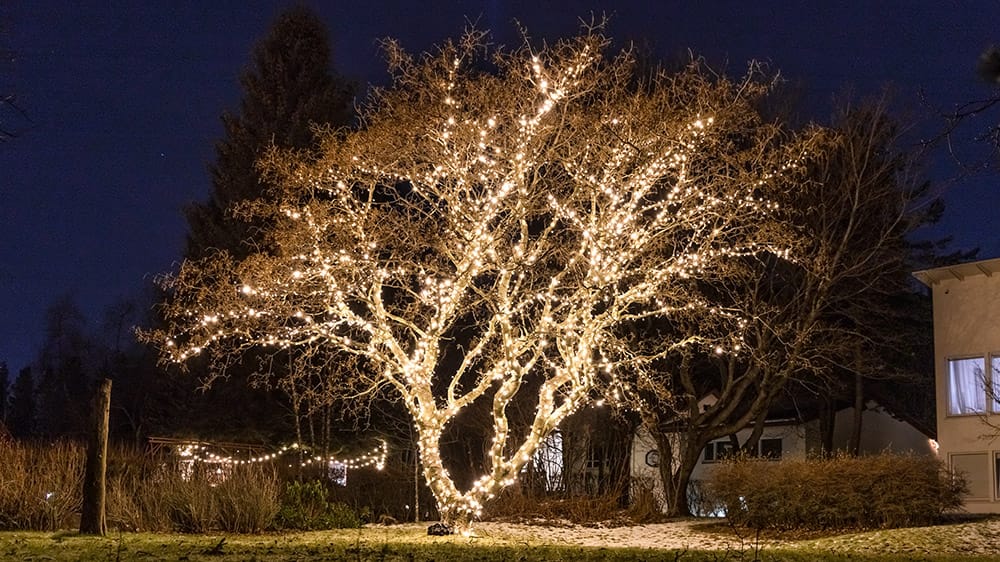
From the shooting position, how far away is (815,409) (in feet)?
113

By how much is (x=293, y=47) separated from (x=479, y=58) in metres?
13.2

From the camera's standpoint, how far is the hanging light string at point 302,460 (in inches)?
839

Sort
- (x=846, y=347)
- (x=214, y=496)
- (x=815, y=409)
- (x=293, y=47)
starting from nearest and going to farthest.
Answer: (x=214, y=496), (x=846, y=347), (x=293, y=47), (x=815, y=409)

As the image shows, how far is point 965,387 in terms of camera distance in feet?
76.1

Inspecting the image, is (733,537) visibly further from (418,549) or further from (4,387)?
(4,387)

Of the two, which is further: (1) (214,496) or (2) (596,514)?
(2) (596,514)

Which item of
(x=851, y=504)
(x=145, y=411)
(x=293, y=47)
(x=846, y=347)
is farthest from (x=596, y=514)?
(x=145, y=411)

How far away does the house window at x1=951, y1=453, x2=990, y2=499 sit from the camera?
2235 cm

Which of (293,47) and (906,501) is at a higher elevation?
(293,47)

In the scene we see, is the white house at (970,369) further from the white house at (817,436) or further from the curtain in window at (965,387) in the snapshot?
the white house at (817,436)

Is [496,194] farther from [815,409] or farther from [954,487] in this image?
[815,409]

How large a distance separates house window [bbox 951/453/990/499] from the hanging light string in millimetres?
12086

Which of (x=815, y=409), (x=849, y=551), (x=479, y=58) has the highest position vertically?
(x=479, y=58)

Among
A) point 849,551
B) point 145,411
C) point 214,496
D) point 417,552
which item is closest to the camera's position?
point 417,552
